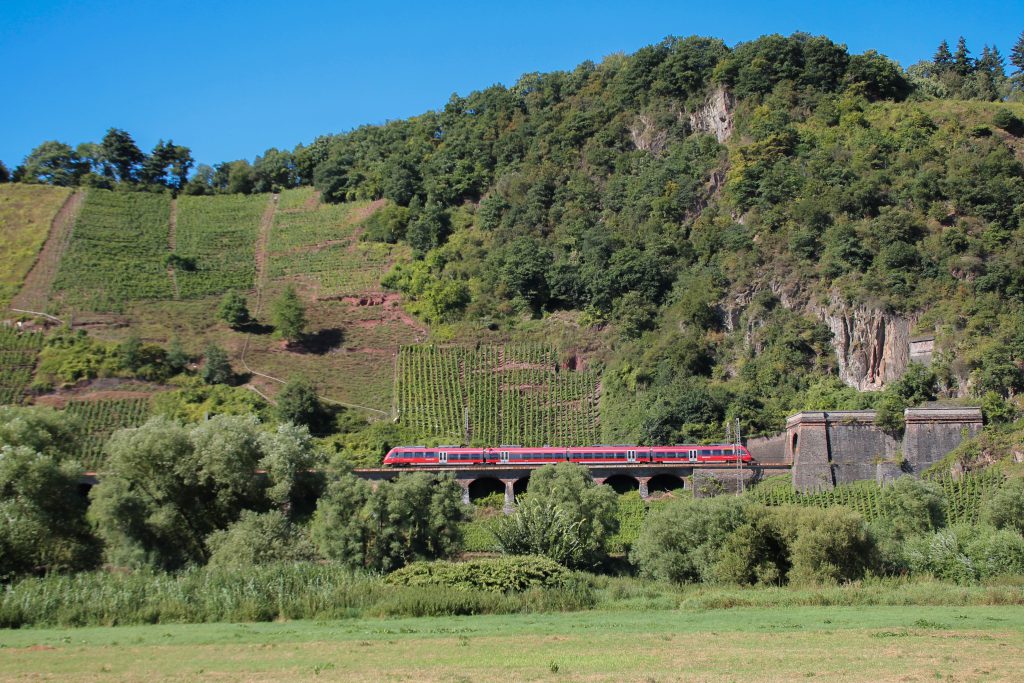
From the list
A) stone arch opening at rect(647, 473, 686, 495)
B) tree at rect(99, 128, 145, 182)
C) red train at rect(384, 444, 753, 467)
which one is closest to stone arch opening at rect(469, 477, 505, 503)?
red train at rect(384, 444, 753, 467)

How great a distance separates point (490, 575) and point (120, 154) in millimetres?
110091

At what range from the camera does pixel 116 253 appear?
109688mm

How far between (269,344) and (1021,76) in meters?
83.4

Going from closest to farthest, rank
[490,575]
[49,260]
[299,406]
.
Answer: [490,575] < [299,406] < [49,260]

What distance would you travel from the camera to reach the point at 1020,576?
40438 millimetres

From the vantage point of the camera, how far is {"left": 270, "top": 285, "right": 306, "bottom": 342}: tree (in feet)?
307

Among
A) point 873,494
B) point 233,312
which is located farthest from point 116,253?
point 873,494

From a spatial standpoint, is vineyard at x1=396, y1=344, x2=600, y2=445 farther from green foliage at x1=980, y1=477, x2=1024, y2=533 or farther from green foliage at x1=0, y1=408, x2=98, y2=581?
green foliage at x1=980, y1=477, x2=1024, y2=533

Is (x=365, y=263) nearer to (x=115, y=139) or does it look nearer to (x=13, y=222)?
(x=13, y=222)

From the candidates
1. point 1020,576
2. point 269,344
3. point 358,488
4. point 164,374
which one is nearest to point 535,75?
point 269,344

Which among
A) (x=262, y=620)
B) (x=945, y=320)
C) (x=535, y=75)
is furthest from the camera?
(x=535, y=75)

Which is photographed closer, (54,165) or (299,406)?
(299,406)

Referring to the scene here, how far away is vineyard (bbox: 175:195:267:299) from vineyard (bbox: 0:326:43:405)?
14814 millimetres

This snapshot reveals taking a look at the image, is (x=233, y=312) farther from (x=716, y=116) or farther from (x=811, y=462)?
(x=811, y=462)
